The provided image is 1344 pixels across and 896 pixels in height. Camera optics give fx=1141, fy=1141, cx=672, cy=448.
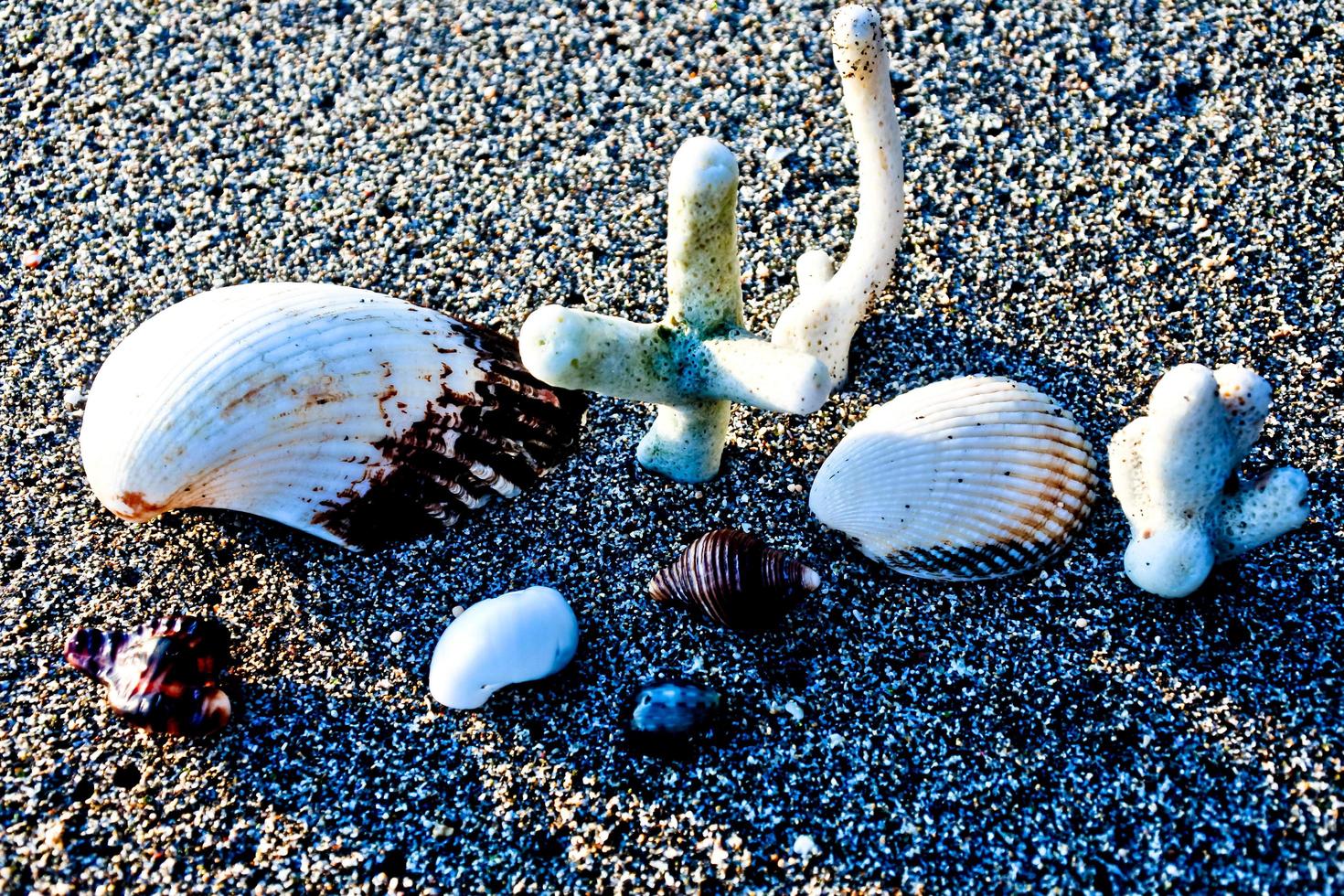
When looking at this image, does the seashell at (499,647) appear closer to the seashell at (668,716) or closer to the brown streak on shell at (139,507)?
the seashell at (668,716)

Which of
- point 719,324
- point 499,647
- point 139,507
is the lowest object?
point 499,647

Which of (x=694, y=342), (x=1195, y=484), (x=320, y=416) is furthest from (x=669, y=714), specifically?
(x=1195, y=484)

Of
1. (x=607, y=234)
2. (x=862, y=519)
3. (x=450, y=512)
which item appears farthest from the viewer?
(x=607, y=234)

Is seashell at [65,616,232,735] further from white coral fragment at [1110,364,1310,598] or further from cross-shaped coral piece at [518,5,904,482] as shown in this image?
white coral fragment at [1110,364,1310,598]

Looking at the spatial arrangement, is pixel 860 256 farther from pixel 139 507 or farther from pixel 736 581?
pixel 139 507

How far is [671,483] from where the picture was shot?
7.38 ft

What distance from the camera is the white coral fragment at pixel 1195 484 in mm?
1749

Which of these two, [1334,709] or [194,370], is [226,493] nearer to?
[194,370]

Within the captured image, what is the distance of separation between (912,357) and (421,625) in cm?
113

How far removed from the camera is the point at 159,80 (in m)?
3.09

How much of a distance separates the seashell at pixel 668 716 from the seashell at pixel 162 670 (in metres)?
0.73

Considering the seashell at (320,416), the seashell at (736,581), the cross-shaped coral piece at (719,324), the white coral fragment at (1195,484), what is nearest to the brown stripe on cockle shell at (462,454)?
the seashell at (320,416)

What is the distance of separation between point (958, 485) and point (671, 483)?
56 centimetres

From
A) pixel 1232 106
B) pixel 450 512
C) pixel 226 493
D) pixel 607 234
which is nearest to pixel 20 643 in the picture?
pixel 226 493
